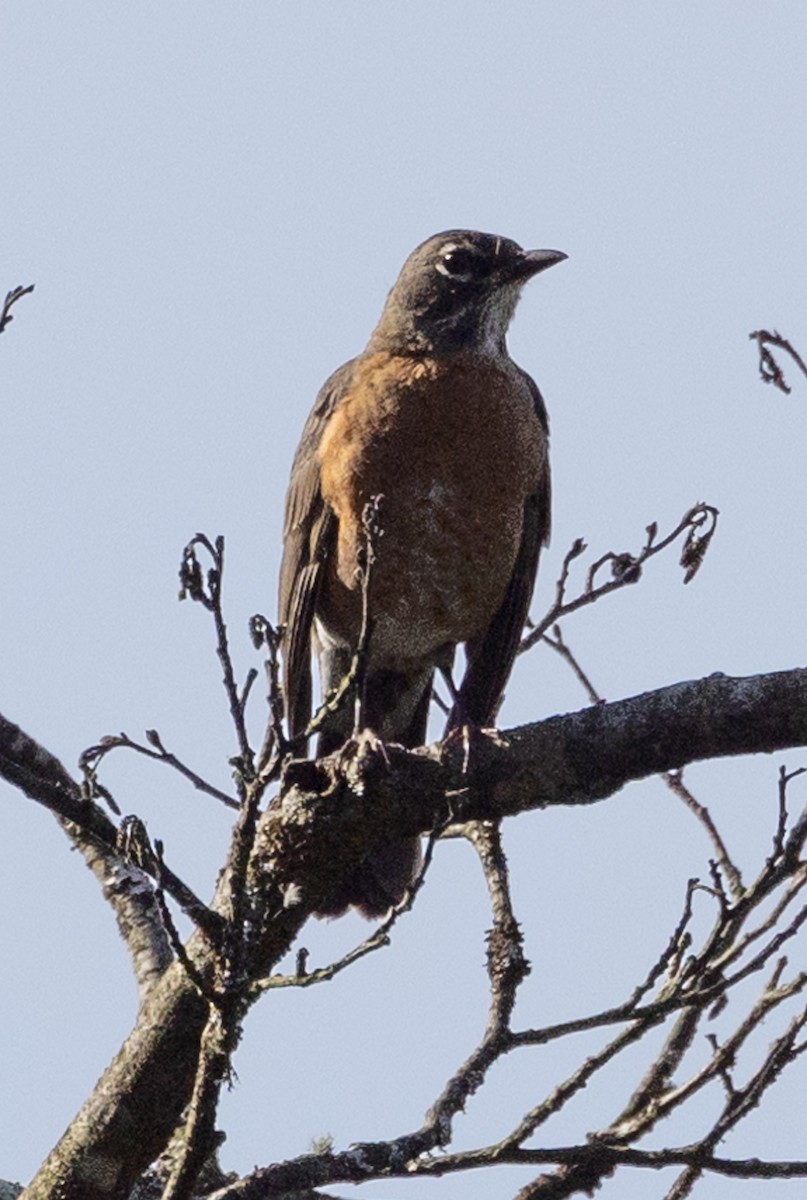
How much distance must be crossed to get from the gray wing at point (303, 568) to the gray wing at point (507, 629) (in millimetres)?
680

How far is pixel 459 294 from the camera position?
25.5 feet

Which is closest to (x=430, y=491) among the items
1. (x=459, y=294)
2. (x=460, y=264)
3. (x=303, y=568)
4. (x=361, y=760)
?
(x=303, y=568)

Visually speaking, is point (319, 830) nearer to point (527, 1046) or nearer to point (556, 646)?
point (527, 1046)

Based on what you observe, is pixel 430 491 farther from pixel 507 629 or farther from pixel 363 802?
pixel 363 802

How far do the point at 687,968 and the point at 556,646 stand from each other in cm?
226

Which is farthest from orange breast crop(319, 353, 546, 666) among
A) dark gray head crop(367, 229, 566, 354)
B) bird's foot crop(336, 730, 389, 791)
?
bird's foot crop(336, 730, 389, 791)

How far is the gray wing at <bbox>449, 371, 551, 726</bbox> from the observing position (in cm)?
700

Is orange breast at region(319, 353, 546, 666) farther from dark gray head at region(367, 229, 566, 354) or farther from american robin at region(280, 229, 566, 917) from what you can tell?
dark gray head at region(367, 229, 566, 354)

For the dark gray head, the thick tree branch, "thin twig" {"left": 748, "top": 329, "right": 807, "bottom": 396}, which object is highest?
the dark gray head

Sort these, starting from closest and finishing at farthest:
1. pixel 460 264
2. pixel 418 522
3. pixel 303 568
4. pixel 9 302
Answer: pixel 9 302 → pixel 418 522 → pixel 303 568 → pixel 460 264

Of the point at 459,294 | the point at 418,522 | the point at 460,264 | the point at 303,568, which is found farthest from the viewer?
the point at 460,264

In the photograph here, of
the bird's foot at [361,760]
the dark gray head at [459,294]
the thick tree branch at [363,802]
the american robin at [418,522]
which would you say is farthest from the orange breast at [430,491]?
the thick tree branch at [363,802]

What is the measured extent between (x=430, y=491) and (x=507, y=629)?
0.76 m

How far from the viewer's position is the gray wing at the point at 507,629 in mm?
7000
